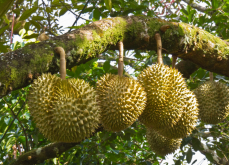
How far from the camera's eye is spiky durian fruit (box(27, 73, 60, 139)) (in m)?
1.13

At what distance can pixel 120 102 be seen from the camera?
1.29m

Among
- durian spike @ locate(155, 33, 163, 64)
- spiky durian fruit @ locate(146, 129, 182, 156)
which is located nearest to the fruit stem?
durian spike @ locate(155, 33, 163, 64)

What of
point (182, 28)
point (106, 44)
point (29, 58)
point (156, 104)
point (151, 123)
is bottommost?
point (151, 123)

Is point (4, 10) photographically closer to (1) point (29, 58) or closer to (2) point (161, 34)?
(1) point (29, 58)

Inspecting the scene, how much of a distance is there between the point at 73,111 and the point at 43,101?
0.58 ft

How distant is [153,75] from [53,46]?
0.71 meters

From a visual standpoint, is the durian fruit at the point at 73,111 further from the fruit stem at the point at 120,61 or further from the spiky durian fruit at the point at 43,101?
the fruit stem at the point at 120,61

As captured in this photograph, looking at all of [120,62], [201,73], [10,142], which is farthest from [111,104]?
[10,142]

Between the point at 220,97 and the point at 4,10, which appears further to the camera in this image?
the point at 220,97

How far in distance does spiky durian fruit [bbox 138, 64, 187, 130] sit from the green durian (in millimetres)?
421

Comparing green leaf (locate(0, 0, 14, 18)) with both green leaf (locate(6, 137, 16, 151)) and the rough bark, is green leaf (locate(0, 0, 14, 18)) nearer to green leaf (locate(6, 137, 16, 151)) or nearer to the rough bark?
the rough bark

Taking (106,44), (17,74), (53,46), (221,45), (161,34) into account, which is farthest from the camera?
(221,45)

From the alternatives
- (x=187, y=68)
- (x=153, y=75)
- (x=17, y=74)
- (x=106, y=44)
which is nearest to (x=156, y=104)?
(x=153, y=75)

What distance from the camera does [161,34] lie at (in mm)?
1777
